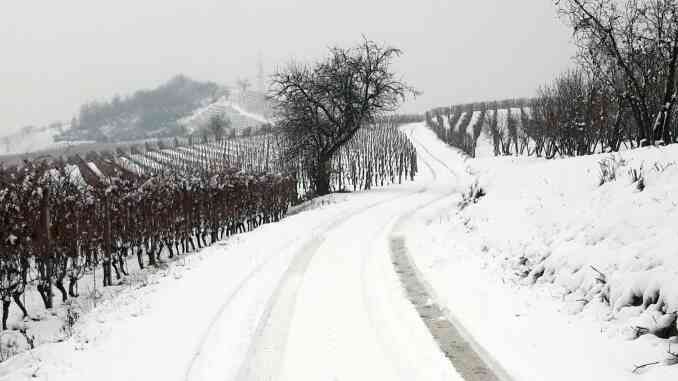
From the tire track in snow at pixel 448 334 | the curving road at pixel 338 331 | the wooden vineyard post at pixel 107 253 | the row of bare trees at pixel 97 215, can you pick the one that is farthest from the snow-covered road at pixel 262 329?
the wooden vineyard post at pixel 107 253

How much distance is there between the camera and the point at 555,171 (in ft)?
37.0

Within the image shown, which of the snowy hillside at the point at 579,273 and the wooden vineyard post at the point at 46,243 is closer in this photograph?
the snowy hillside at the point at 579,273

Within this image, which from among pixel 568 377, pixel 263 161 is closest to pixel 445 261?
pixel 568 377

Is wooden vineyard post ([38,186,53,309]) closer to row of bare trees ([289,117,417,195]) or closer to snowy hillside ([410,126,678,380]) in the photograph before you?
snowy hillside ([410,126,678,380])

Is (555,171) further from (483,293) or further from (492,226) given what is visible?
(483,293)

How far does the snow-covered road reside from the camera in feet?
18.6

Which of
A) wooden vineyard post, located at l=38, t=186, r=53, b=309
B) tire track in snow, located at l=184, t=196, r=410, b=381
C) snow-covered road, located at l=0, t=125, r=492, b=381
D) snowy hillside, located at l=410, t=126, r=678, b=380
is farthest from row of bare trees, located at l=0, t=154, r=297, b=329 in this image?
snowy hillside, located at l=410, t=126, r=678, b=380

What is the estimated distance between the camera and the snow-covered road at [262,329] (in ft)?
18.6

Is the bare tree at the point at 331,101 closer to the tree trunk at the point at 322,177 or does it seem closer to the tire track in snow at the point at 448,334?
the tree trunk at the point at 322,177

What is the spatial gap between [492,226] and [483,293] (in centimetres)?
365

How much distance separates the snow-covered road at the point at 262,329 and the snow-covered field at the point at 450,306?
30 mm

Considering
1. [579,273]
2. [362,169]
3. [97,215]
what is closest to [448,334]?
[579,273]

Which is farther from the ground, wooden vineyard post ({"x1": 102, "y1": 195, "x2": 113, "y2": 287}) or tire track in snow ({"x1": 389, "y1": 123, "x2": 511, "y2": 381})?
tire track in snow ({"x1": 389, "y1": 123, "x2": 511, "y2": 381})

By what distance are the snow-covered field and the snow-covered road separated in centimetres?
3
